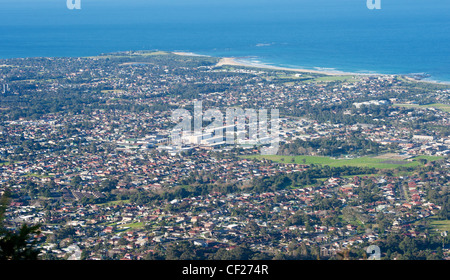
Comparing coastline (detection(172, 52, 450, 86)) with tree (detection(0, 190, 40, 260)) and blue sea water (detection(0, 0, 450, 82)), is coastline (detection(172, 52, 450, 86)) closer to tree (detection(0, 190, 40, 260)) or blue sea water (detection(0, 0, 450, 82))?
blue sea water (detection(0, 0, 450, 82))

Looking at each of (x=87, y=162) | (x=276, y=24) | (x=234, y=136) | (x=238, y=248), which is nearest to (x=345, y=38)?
(x=276, y=24)

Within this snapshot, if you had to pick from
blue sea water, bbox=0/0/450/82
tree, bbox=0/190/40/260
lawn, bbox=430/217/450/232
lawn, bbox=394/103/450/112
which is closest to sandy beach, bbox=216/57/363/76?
blue sea water, bbox=0/0/450/82

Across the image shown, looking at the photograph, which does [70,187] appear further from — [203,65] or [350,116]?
[203,65]

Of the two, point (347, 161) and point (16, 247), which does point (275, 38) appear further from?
point (16, 247)

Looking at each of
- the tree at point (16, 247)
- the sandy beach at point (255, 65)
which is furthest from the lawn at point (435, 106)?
the tree at point (16, 247)
